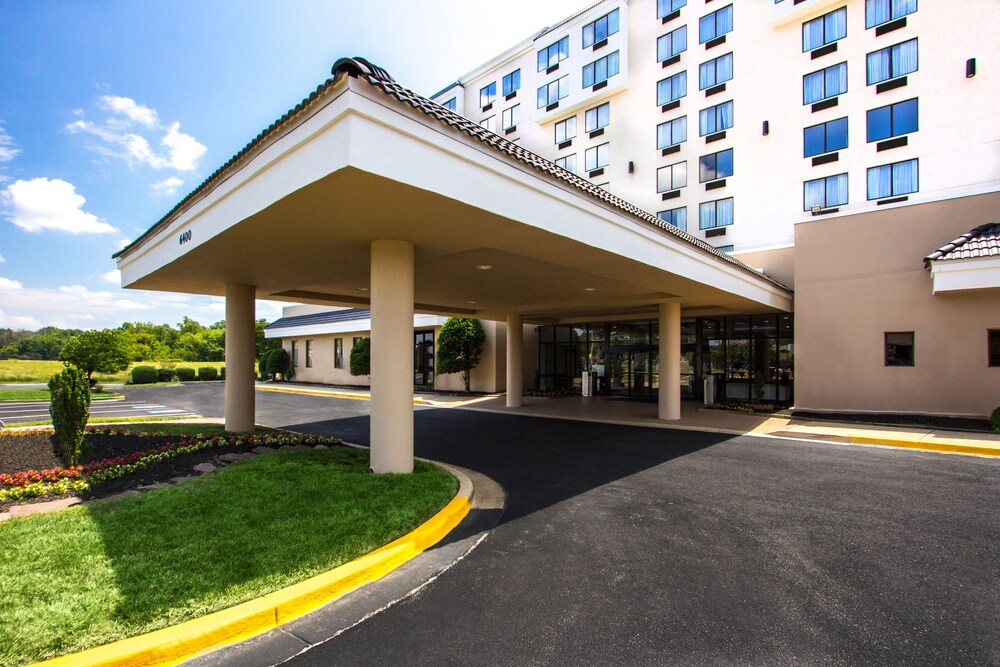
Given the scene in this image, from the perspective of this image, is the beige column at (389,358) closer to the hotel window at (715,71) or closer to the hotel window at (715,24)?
the hotel window at (715,71)

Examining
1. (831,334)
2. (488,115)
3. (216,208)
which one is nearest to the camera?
(216,208)

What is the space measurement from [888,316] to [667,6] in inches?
827

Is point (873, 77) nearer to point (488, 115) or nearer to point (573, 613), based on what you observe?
point (488, 115)

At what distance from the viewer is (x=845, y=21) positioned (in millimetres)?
21078

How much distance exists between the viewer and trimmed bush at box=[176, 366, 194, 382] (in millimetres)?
39469

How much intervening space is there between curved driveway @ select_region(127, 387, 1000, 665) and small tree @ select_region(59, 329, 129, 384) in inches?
1120

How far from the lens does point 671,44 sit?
2602 centimetres

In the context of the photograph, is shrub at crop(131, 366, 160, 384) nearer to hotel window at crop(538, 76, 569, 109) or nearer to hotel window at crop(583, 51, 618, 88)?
hotel window at crop(538, 76, 569, 109)

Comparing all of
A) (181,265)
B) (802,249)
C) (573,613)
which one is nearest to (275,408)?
(181,265)

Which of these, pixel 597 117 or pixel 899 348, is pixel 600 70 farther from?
pixel 899 348

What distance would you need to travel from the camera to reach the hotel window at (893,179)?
19306mm

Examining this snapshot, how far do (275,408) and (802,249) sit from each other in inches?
779

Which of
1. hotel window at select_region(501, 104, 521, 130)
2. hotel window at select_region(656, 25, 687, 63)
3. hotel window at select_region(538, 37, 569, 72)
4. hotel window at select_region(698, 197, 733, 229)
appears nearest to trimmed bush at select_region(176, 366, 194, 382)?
hotel window at select_region(501, 104, 521, 130)

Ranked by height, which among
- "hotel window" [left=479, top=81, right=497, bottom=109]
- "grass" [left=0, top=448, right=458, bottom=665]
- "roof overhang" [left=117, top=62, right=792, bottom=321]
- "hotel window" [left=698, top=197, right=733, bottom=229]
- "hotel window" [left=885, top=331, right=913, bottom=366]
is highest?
"hotel window" [left=479, top=81, right=497, bottom=109]
